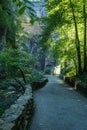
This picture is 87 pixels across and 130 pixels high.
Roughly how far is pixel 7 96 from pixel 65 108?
7.98 ft

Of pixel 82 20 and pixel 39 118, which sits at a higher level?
pixel 82 20

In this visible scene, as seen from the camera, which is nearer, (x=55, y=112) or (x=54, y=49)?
(x=55, y=112)

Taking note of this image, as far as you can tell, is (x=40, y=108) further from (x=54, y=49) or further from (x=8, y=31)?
(x=54, y=49)

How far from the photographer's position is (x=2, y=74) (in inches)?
642

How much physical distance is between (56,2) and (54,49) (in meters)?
6.94

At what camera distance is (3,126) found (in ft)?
16.4

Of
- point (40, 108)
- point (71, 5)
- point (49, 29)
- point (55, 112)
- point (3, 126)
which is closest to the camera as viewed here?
point (3, 126)

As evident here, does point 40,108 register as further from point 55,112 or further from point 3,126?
point 3,126

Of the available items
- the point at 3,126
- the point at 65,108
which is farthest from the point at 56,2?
the point at 3,126

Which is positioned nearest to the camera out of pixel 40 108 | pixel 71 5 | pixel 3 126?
pixel 3 126

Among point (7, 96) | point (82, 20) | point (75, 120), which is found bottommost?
point (75, 120)

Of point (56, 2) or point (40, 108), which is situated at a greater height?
point (56, 2)

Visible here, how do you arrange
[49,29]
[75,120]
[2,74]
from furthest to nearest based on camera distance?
[49,29] → [2,74] → [75,120]

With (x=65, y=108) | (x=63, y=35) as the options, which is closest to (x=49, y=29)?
(x=63, y=35)
